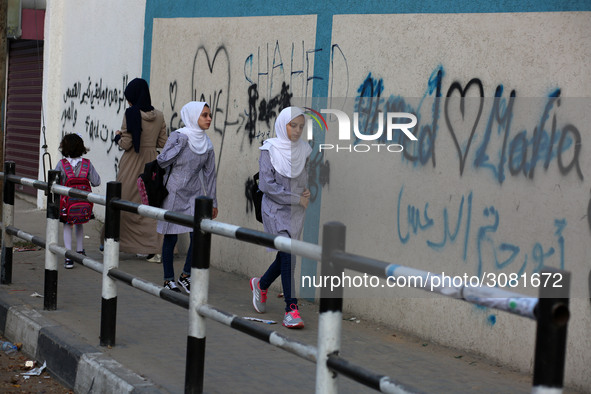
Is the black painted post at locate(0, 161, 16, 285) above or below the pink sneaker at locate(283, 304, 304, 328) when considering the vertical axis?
above

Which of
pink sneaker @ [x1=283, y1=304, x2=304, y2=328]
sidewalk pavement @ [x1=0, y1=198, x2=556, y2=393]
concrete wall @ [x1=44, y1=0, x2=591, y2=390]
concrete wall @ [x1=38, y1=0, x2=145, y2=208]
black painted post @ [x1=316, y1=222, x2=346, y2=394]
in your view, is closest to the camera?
black painted post @ [x1=316, y1=222, x2=346, y2=394]

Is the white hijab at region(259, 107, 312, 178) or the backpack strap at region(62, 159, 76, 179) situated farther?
the backpack strap at region(62, 159, 76, 179)

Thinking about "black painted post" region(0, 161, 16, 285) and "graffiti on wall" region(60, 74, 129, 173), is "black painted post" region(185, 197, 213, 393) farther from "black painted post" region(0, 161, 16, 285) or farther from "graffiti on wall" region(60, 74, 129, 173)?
"graffiti on wall" region(60, 74, 129, 173)

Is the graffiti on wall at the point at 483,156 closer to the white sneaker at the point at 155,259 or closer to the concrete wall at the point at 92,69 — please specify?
the white sneaker at the point at 155,259

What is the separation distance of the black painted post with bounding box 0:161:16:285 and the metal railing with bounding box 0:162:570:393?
1526 millimetres

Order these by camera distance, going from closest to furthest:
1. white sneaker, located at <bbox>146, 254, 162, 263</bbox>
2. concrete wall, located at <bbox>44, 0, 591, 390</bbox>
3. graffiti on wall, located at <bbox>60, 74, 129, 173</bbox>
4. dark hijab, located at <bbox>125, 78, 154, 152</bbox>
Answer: concrete wall, located at <bbox>44, 0, 591, 390</bbox> < dark hijab, located at <bbox>125, 78, 154, 152</bbox> < white sneaker, located at <bbox>146, 254, 162, 263</bbox> < graffiti on wall, located at <bbox>60, 74, 129, 173</bbox>

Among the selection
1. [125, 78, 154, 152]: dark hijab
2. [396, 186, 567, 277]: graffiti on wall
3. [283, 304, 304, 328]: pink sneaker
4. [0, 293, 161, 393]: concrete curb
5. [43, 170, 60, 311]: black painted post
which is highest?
[125, 78, 154, 152]: dark hijab

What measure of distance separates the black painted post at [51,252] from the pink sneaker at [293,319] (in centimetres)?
173

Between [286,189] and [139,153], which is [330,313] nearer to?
[286,189]

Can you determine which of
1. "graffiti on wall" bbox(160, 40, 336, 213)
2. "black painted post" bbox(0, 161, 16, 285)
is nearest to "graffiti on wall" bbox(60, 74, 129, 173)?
"graffiti on wall" bbox(160, 40, 336, 213)

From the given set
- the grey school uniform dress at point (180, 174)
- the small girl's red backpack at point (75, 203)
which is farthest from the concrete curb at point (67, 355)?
the small girl's red backpack at point (75, 203)

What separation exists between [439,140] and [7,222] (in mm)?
3695

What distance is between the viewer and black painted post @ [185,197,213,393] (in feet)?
13.8

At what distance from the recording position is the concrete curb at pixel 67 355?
15.2 feet
